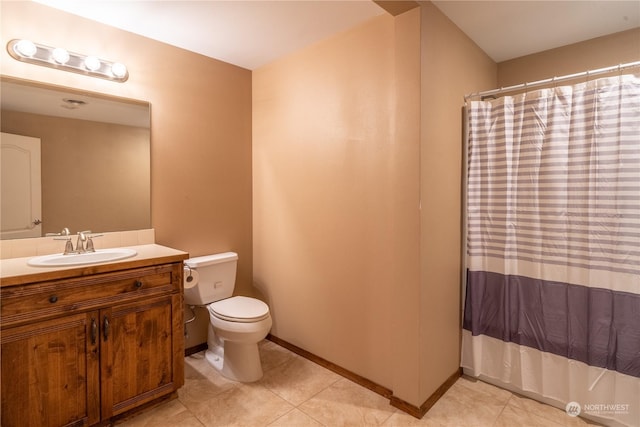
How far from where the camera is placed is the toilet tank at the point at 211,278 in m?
2.38

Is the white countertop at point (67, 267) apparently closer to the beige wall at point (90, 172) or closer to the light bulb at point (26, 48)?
the beige wall at point (90, 172)

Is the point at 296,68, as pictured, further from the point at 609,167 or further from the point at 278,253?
the point at 609,167

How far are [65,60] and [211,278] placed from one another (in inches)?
64.4

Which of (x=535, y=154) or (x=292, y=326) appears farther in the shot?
(x=292, y=326)

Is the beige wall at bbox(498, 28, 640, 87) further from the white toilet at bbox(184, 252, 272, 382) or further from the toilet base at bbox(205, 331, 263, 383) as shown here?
the toilet base at bbox(205, 331, 263, 383)

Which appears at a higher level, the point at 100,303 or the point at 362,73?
the point at 362,73

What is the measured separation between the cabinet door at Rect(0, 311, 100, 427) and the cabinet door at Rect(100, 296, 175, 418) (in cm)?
5

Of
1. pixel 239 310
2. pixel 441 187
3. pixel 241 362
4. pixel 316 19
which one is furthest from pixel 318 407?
pixel 316 19

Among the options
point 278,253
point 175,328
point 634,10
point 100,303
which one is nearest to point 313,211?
point 278,253

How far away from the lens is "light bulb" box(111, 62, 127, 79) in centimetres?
210

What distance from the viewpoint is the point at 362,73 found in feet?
6.96

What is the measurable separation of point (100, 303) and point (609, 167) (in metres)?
2.74

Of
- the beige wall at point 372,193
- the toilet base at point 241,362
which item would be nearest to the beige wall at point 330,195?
the beige wall at point 372,193

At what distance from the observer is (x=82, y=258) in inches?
74.1
